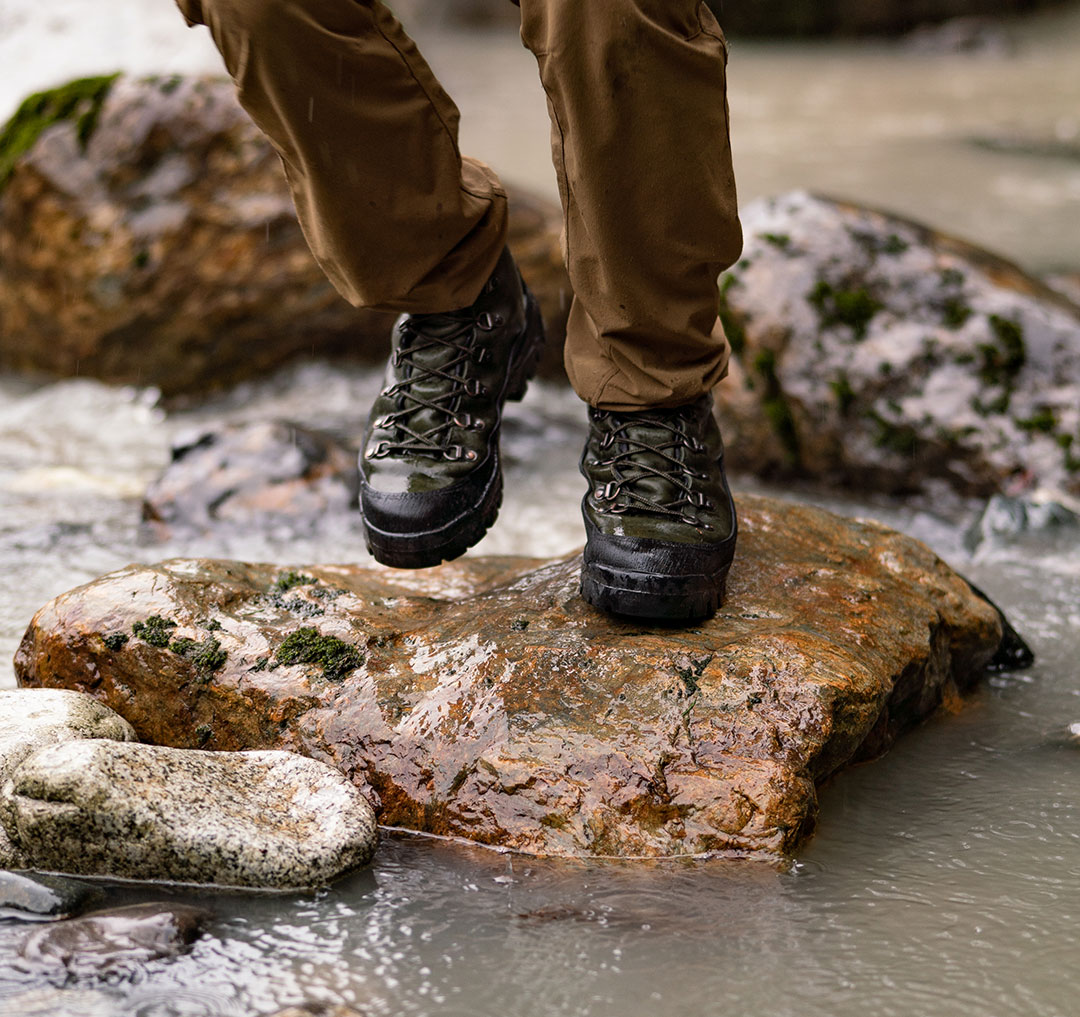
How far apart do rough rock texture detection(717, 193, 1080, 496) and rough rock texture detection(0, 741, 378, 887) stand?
2.59 m

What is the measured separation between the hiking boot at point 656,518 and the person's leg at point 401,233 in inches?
10.8

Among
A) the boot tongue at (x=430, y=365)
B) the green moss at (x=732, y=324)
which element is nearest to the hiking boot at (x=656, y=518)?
the boot tongue at (x=430, y=365)

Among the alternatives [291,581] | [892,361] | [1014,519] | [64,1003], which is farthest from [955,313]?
[64,1003]

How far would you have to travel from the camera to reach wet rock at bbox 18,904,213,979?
5.85ft

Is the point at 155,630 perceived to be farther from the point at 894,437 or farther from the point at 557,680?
the point at 894,437

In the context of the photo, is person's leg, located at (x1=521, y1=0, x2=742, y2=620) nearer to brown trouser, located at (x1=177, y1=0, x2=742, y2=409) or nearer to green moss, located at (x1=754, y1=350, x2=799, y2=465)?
brown trouser, located at (x1=177, y1=0, x2=742, y2=409)

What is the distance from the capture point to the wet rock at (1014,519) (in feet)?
12.2

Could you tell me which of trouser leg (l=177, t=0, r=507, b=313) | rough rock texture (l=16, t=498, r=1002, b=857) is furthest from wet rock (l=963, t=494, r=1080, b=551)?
trouser leg (l=177, t=0, r=507, b=313)

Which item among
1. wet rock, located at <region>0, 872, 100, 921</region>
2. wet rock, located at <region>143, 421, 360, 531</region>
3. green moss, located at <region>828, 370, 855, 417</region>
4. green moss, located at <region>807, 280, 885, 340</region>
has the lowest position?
wet rock, located at <region>143, 421, 360, 531</region>

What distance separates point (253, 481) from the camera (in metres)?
4.14

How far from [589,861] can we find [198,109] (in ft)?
14.1

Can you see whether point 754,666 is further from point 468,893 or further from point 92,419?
point 92,419

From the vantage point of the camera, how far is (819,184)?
314 inches

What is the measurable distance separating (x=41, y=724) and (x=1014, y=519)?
2.79m
